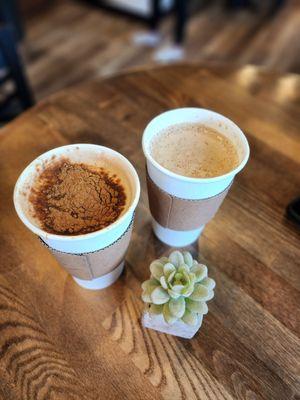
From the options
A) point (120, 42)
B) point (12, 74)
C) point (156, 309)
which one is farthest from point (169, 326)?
point (120, 42)

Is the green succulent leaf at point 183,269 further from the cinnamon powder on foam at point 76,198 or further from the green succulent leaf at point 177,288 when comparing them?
the cinnamon powder on foam at point 76,198

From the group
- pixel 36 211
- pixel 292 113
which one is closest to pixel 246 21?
pixel 292 113

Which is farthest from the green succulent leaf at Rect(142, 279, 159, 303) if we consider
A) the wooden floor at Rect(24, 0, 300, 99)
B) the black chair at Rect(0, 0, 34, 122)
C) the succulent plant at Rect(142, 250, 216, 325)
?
the wooden floor at Rect(24, 0, 300, 99)

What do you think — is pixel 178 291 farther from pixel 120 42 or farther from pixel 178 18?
pixel 120 42

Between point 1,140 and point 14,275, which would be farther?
point 1,140

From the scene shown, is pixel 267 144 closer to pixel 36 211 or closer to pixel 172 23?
pixel 36 211

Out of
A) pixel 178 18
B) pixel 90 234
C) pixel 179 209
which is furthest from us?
pixel 178 18
